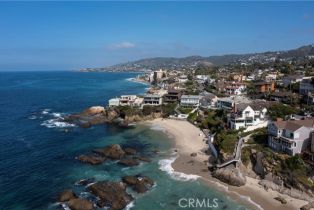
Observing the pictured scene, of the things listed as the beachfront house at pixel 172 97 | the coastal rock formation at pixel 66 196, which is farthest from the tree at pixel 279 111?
the coastal rock formation at pixel 66 196

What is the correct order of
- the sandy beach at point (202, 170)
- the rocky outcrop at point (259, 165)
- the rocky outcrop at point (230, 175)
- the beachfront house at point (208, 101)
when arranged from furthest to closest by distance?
the beachfront house at point (208, 101) → the rocky outcrop at point (259, 165) → the rocky outcrop at point (230, 175) → the sandy beach at point (202, 170)

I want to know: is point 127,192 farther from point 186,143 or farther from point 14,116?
point 14,116

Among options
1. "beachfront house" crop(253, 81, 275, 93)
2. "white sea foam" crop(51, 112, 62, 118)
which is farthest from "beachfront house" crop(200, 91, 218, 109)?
"white sea foam" crop(51, 112, 62, 118)

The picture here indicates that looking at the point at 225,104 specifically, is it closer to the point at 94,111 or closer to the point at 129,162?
the point at 129,162

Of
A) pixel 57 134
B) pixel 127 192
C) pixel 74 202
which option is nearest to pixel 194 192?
pixel 127 192

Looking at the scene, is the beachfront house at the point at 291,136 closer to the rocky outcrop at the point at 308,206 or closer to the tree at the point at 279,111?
the rocky outcrop at the point at 308,206

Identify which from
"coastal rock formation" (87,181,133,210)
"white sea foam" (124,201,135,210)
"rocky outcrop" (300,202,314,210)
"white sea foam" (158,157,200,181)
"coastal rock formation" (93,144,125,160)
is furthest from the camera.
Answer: "coastal rock formation" (93,144,125,160)

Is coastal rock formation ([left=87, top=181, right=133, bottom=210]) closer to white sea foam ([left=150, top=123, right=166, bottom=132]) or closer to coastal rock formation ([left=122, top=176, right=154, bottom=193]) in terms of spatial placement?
coastal rock formation ([left=122, top=176, right=154, bottom=193])
